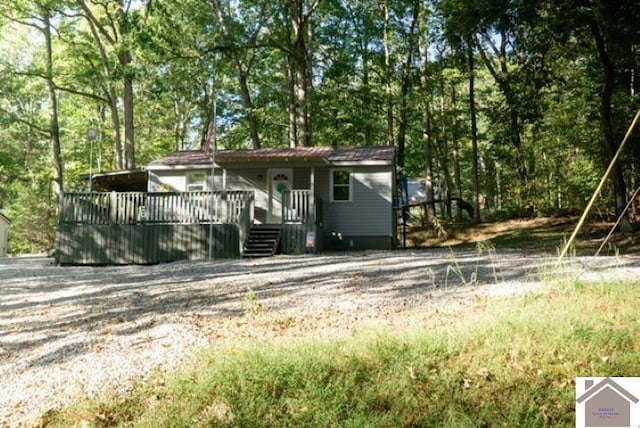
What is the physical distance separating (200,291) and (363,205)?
9178 millimetres

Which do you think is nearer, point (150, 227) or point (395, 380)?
point (395, 380)

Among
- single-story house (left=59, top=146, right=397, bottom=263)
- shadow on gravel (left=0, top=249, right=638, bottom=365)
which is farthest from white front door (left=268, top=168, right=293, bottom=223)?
shadow on gravel (left=0, top=249, right=638, bottom=365)

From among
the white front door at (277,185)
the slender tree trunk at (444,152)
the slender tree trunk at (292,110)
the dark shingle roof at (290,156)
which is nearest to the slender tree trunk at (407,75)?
the slender tree trunk at (444,152)

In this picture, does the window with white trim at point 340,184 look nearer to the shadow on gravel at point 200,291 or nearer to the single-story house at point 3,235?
the shadow on gravel at point 200,291

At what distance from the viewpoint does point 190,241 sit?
534 inches

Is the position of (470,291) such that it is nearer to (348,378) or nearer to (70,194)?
(348,378)

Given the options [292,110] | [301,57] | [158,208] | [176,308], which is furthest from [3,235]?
[176,308]

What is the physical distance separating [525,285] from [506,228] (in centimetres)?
1371

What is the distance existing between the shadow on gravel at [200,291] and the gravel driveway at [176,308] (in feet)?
0.06

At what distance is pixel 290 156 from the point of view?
1473cm

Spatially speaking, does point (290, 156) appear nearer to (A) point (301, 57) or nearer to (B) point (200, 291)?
(A) point (301, 57)

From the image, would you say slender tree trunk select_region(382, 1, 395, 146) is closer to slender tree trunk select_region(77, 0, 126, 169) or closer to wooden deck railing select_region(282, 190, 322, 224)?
wooden deck railing select_region(282, 190, 322, 224)

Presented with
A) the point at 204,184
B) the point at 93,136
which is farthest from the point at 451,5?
the point at 93,136

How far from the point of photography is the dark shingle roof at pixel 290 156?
14.8m
